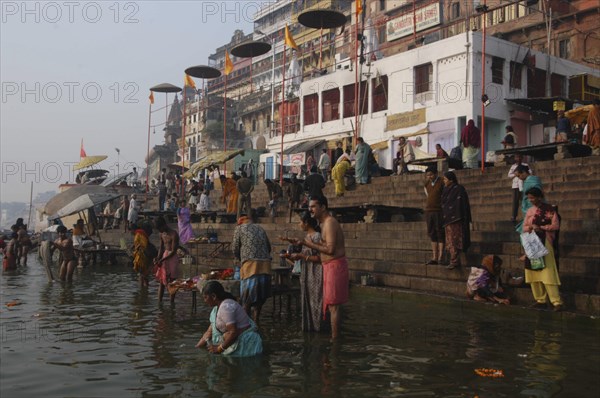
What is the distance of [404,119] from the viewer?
85.3ft

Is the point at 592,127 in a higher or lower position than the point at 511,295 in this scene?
higher

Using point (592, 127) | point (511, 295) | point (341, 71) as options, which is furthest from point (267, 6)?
point (511, 295)

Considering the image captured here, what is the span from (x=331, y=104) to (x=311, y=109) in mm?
1642

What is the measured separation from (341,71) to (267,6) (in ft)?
141

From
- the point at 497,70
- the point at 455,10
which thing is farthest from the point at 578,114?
the point at 455,10

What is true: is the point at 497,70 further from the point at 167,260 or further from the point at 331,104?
the point at 167,260

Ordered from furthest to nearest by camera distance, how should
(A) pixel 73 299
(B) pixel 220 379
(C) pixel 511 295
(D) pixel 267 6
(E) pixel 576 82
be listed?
(D) pixel 267 6 < (E) pixel 576 82 < (A) pixel 73 299 < (C) pixel 511 295 < (B) pixel 220 379

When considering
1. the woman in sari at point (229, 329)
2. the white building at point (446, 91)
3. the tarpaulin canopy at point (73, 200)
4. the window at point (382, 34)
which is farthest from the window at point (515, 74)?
the woman in sari at point (229, 329)

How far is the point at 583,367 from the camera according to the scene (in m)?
5.41

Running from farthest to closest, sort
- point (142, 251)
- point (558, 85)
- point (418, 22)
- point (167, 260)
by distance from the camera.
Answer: point (418, 22), point (558, 85), point (142, 251), point (167, 260)

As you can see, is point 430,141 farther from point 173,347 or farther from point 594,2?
point 173,347

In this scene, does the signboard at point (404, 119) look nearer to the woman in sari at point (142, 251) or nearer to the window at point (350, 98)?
the window at point (350, 98)

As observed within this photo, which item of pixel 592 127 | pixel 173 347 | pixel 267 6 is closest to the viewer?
pixel 173 347

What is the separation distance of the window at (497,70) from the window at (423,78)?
260 centimetres
